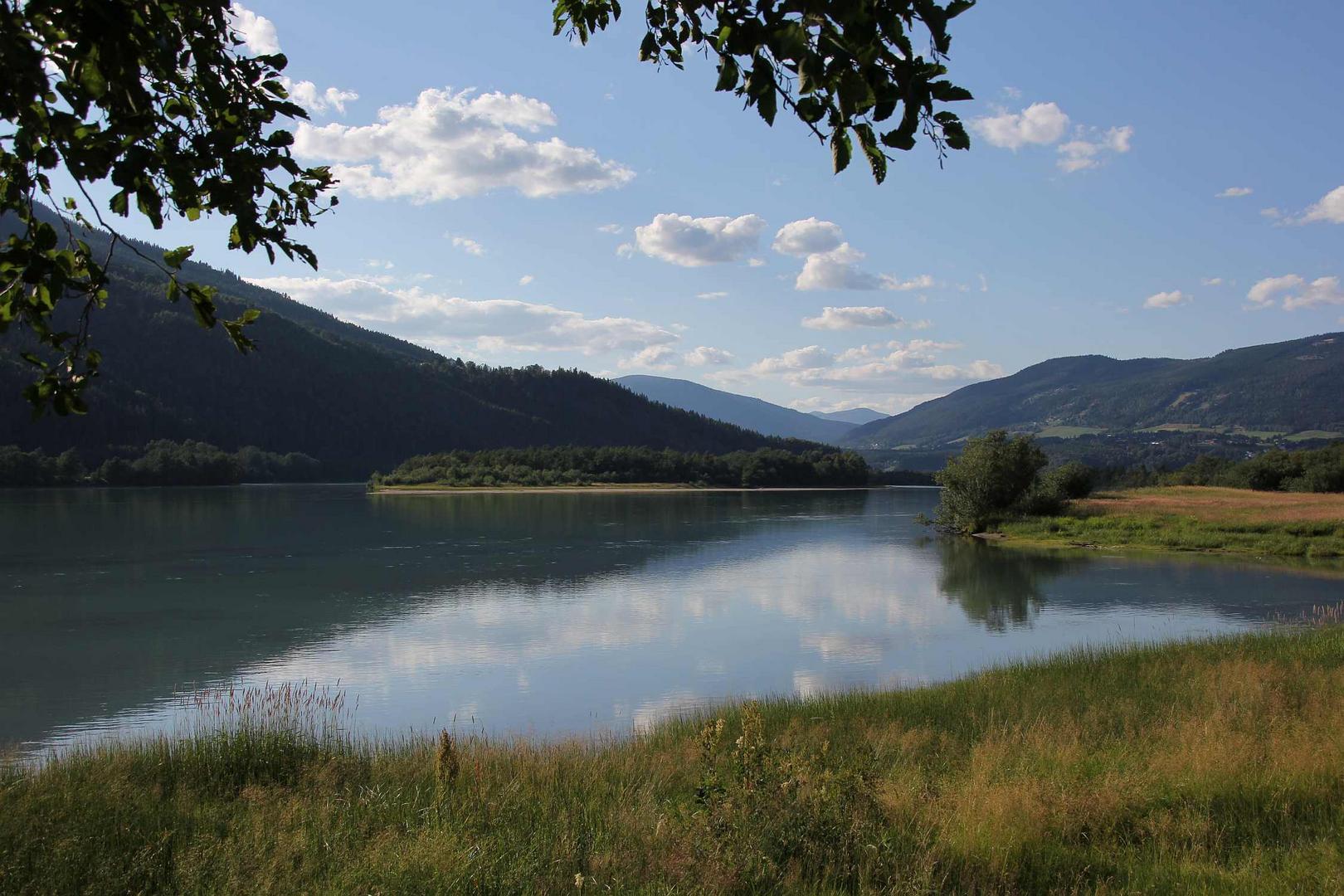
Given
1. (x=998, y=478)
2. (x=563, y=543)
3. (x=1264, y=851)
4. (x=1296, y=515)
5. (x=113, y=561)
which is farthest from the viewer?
(x=998, y=478)

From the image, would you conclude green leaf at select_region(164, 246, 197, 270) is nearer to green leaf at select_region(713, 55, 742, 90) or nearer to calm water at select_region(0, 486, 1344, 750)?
green leaf at select_region(713, 55, 742, 90)

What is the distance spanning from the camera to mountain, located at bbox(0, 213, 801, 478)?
4906 inches

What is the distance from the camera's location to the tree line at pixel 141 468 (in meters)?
95.6

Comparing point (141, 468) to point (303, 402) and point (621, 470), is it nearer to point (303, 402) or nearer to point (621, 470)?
point (303, 402)

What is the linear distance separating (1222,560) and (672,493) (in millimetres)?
71346

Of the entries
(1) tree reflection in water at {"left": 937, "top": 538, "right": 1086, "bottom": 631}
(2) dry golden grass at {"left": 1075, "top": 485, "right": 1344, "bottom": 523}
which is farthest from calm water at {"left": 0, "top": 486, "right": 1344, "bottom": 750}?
(2) dry golden grass at {"left": 1075, "top": 485, "right": 1344, "bottom": 523}

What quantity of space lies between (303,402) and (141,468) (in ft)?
180

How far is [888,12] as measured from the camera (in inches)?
110

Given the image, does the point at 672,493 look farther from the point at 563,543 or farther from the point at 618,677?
the point at 618,677

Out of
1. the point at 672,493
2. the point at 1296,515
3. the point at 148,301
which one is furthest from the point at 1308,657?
the point at 148,301

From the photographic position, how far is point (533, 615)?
24.2 m

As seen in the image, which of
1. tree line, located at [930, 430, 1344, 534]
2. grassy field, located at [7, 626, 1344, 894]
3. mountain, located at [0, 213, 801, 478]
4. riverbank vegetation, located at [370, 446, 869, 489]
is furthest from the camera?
mountain, located at [0, 213, 801, 478]

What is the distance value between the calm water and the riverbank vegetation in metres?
60.9

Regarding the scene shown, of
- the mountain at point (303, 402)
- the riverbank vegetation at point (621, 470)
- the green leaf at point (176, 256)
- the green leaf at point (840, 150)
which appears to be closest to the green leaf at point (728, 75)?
the green leaf at point (840, 150)
